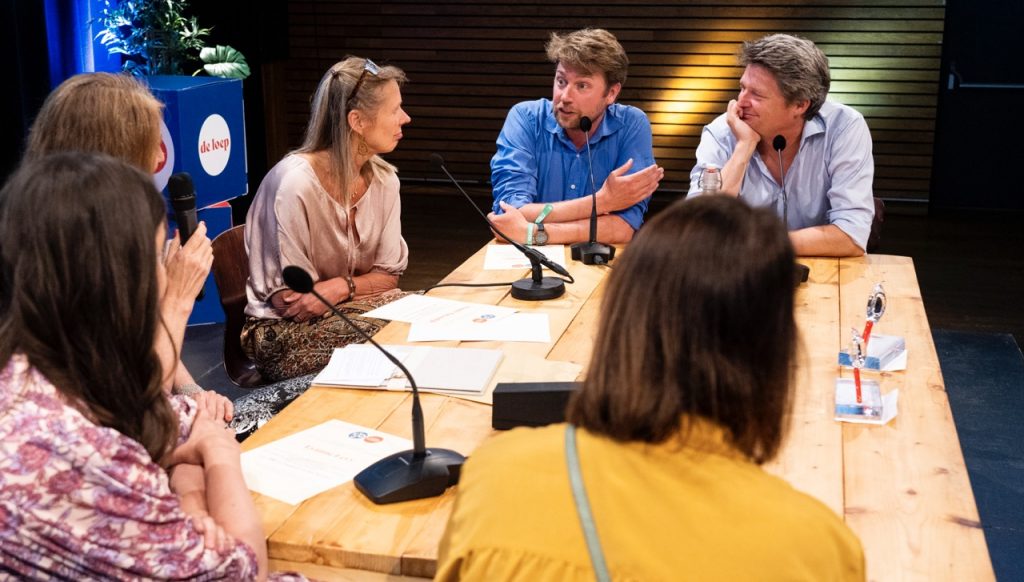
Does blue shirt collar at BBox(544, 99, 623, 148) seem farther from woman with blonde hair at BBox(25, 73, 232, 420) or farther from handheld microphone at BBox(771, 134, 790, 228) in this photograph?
woman with blonde hair at BBox(25, 73, 232, 420)

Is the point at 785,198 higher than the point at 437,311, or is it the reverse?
the point at 785,198

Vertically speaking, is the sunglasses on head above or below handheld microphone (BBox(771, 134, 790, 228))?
above

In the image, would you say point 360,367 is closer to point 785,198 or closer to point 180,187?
point 180,187

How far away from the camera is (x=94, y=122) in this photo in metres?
2.24

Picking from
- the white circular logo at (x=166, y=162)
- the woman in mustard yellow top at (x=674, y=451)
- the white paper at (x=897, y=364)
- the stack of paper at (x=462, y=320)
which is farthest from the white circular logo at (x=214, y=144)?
the woman in mustard yellow top at (x=674, y=451)

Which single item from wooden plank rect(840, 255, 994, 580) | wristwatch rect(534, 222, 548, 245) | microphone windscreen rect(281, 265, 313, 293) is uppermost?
microphone windscreen rect(281, 265, 313, 293)

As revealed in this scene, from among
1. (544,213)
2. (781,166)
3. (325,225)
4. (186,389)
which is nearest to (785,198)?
(781,166)

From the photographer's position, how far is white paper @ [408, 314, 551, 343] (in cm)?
252

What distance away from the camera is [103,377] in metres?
1.37

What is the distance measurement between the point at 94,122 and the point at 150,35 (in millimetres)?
3780

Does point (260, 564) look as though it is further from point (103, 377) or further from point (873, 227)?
point (873, 227)

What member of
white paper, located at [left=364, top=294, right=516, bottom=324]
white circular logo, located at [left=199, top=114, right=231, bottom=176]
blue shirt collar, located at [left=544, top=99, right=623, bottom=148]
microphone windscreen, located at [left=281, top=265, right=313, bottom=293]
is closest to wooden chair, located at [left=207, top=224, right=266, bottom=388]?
white paper, located at [left=364, top=294, right=516, bottom=324]

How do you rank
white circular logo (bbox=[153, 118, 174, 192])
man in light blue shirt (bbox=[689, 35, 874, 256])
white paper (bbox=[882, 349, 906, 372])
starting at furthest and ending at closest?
white circular logo (bbox=[153, 118, 174, 192]) < man in light blue shirt (bbox=[689, 35, 874, 256]) < white paper (bbox=[882, 349, 906, 372])

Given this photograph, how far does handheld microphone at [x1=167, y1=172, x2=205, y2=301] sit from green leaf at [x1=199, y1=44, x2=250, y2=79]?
3.47m
